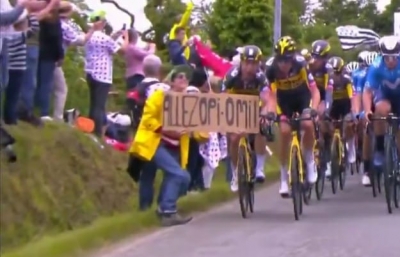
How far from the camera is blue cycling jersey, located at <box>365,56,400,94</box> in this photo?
50.5ft

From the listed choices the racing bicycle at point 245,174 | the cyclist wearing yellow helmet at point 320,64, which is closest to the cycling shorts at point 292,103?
the racing bicycle at point 245,174

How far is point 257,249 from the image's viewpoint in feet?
39.3

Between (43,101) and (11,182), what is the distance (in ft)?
7.66

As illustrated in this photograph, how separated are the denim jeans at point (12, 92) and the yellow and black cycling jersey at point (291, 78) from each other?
346 cm

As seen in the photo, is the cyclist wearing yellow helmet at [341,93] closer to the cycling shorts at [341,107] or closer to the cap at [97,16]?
the cycling shorts at [341,107]

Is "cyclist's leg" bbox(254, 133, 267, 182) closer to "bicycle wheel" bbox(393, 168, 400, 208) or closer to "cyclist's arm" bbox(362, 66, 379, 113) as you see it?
"cyclist's arm" bbox(362, 66, 379, 113)

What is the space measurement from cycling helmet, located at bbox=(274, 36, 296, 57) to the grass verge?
222cm

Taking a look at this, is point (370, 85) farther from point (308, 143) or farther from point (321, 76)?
point (321, 76)

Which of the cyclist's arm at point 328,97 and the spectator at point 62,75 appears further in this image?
the cyclist's arm at point 328,97

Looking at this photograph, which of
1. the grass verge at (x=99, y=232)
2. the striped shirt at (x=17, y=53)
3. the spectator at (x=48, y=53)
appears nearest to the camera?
the grass verge at (x=99, y=232)

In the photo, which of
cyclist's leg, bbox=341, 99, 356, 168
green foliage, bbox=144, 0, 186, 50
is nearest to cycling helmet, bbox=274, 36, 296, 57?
cyclist's leg, bbox=341, 99, 356, 168

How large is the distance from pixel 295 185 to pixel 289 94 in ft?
4.89

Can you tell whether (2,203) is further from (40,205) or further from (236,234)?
(236,234)

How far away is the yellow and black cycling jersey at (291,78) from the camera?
15.1 metres
